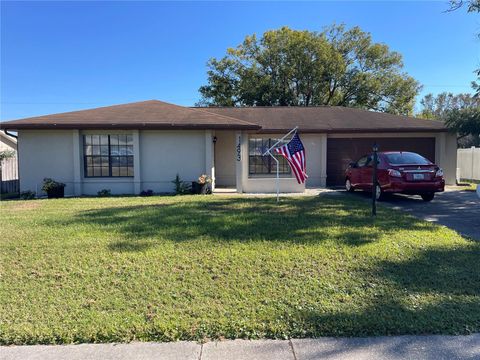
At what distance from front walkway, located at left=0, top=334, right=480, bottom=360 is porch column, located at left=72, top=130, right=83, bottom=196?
11248 millimetres

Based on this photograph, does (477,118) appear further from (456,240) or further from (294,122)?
(456,240)

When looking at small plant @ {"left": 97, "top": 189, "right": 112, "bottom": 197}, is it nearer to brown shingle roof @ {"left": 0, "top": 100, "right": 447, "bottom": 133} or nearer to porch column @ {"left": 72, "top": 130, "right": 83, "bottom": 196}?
porch column @ {"left": 72, "top": 130, "right": 83, "bottom": 196}

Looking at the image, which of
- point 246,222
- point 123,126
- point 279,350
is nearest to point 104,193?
point 123,126

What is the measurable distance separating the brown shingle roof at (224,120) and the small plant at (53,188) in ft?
6.70

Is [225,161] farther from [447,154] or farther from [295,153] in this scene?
[447,154]

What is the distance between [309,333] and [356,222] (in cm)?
440

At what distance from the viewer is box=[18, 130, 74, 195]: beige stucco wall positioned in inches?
541

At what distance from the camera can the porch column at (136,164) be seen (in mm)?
13789

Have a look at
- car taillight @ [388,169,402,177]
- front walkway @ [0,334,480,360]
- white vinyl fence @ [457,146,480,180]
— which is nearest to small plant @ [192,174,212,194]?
car taillight @ [388,169,402,177]

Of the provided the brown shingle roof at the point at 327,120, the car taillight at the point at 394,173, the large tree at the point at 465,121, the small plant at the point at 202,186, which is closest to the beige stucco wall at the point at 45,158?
the small plant at the point at 202,186

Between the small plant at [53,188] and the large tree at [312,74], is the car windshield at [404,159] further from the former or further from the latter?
the large tree at [312,74]

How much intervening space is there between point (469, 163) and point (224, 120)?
15.1m

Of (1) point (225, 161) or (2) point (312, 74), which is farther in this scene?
(2) point (312, 74)

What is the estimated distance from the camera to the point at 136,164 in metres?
13.9
